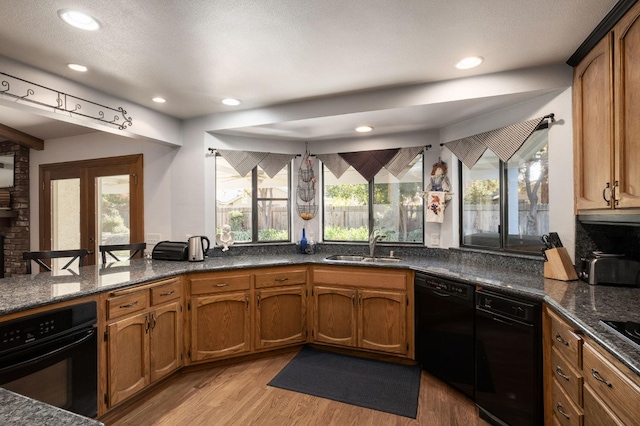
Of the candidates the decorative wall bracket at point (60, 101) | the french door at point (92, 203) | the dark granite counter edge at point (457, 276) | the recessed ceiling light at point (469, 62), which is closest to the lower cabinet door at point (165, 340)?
the dark granite counter edge at point (457, 276)

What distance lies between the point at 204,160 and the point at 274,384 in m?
2.22

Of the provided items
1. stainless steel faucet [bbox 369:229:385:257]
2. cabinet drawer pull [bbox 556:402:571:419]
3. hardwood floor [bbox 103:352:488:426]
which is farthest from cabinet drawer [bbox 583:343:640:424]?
stainless steel faucet [bbox 369:229:385:257]

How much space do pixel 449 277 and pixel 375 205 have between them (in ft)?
4.75

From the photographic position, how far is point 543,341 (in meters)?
1.75

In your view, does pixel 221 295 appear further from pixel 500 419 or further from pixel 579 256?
pixel 579 256

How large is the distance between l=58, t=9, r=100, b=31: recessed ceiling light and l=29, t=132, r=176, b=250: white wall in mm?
1764

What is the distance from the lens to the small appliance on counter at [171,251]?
308cm

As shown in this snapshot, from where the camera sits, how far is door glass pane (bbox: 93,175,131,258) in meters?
3.81

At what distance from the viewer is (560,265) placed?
6.98ft

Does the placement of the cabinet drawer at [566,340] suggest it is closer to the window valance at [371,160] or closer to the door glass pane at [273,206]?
the window valance at [371,160]

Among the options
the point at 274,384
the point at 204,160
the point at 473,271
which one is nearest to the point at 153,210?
the point at 204,160

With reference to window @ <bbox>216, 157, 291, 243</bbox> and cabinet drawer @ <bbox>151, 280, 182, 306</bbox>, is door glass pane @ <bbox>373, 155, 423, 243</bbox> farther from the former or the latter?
cabinet drawer @ <bbox>151, 280, 182, 306</bbox>

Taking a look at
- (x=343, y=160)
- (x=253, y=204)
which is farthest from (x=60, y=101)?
(x=343, y=160)

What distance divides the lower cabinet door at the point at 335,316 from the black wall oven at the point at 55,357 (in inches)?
67.8
